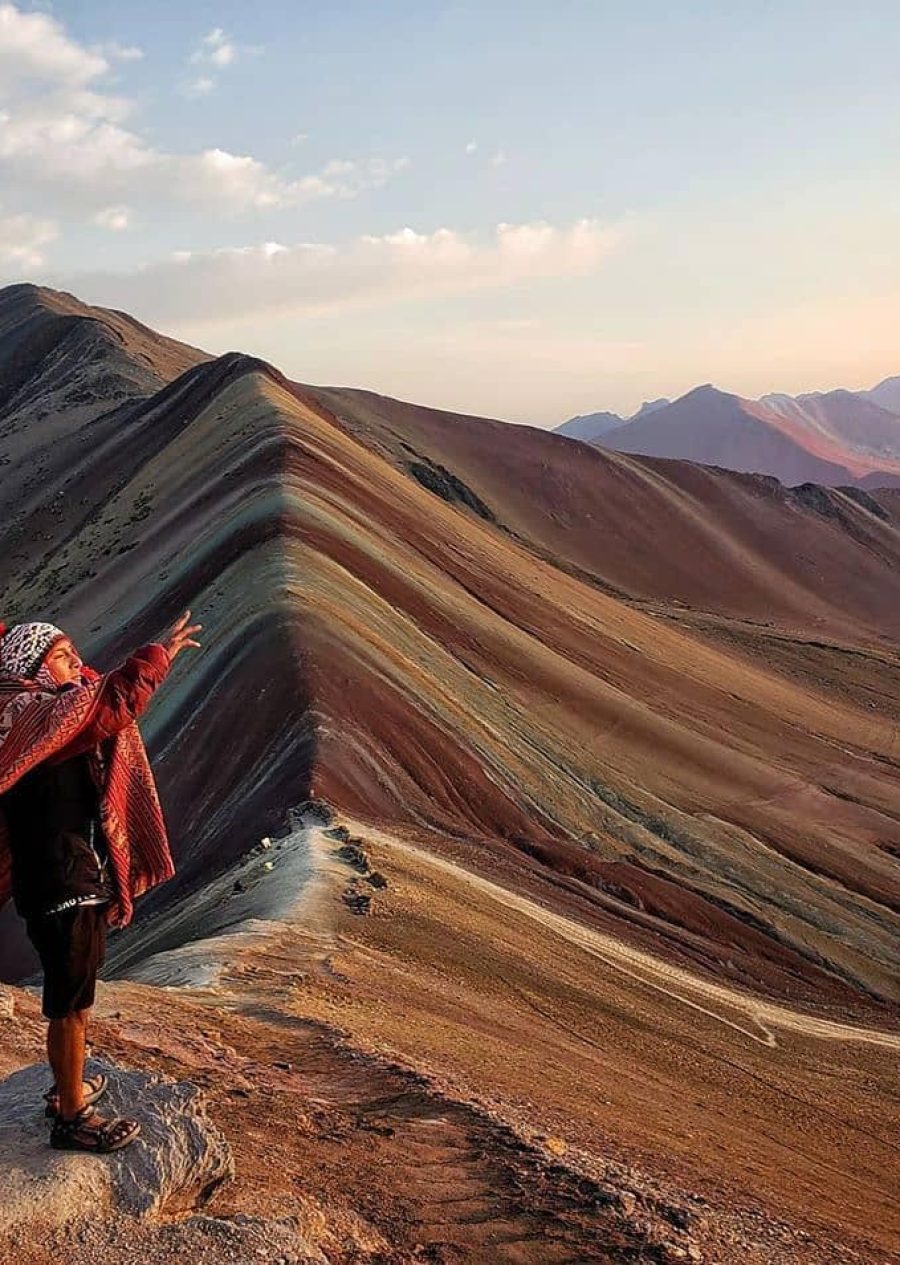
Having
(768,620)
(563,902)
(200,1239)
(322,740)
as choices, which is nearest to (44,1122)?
(200,1239)

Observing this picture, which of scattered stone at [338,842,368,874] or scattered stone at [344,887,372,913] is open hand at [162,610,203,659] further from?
scattered stone at [338,842,368,874]

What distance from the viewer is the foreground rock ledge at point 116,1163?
4738 millimetres

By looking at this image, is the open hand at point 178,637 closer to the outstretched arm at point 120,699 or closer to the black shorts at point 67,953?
the outstretched arm at point 120,699

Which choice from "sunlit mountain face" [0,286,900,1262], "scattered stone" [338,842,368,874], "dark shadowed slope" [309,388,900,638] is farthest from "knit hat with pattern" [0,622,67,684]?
"dark shadowed slope" [309,388,900,638]

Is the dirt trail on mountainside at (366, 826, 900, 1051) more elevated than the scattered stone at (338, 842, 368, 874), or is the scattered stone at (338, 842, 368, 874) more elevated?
the scattered stone at (338, 842, 368, 874)

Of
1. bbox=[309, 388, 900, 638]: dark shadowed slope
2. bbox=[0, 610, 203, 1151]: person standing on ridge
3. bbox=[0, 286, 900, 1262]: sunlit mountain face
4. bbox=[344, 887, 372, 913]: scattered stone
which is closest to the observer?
bbox=[0, 610, 203, 1151]: person standing on ridge

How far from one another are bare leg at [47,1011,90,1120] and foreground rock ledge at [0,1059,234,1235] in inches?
8.1

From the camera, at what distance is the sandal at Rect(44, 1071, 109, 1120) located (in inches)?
205

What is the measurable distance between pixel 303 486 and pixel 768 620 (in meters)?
39.0

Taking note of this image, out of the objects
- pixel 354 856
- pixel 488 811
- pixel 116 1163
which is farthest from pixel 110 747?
pixel 488 811

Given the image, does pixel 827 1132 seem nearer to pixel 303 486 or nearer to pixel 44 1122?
pixel 44 1122

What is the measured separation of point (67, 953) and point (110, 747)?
0.92 metres

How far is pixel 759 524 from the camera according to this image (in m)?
80.4

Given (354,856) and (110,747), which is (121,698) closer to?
(110,747)
